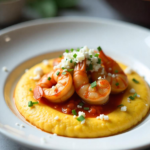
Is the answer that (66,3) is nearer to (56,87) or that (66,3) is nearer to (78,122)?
(56,87)

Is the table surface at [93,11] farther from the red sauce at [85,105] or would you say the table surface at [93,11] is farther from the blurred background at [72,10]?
the red sauce at [85,105]

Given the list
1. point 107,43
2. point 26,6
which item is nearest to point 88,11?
point 26,6

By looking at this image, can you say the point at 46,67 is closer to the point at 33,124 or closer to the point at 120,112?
the point at 33,124

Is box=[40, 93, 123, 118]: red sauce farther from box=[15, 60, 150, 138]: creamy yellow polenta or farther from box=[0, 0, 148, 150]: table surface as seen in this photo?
box=[0, 0, 148, 150]: table surface

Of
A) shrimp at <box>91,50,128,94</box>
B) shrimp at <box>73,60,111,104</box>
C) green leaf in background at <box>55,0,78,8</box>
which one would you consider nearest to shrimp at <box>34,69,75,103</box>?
shrimp at <box>73,60,111,104</box>

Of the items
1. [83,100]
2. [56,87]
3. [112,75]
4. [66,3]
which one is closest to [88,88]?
[83,100]

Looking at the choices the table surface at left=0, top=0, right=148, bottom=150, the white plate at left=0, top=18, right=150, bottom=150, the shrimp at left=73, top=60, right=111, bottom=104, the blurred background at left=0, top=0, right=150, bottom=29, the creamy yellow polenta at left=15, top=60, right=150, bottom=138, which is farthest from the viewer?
the table surface at left=0, top=0, right=148, bottom=150

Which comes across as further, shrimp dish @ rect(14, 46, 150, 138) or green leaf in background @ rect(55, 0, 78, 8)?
green leaf in background @ rect(55, 0, 78, 8)
